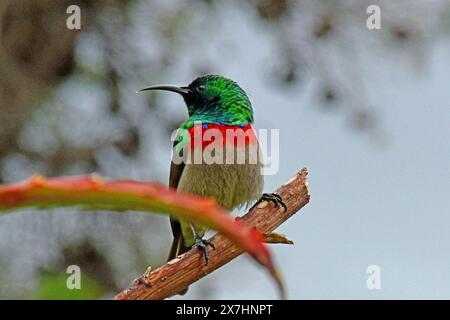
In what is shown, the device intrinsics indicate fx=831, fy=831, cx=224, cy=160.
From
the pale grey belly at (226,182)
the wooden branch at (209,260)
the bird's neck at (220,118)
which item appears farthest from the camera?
the bird's neck at (220,118)

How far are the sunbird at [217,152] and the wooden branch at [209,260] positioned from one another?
2.28 feet

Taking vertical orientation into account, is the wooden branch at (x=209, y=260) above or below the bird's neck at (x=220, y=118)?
below

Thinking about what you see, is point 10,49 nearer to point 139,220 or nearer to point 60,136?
point 60,136

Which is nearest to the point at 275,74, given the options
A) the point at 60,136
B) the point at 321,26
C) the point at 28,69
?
the point at 321,26

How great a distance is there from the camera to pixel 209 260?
1588 millimetres

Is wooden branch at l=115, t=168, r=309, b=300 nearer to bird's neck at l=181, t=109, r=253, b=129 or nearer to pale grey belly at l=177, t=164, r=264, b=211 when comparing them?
pale grey belly at l=177, t=164, r=264, b=211

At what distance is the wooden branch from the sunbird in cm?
70

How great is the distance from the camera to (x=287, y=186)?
6.13ft

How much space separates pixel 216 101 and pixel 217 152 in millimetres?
214

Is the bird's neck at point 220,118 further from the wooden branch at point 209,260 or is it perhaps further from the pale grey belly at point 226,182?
the wooden branch at point 209,260

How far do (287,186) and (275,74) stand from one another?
6.95 ft

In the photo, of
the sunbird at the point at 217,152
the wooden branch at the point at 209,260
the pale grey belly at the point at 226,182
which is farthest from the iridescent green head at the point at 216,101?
the wooden branch at the point at 209,260

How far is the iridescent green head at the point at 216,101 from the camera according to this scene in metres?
2.77
